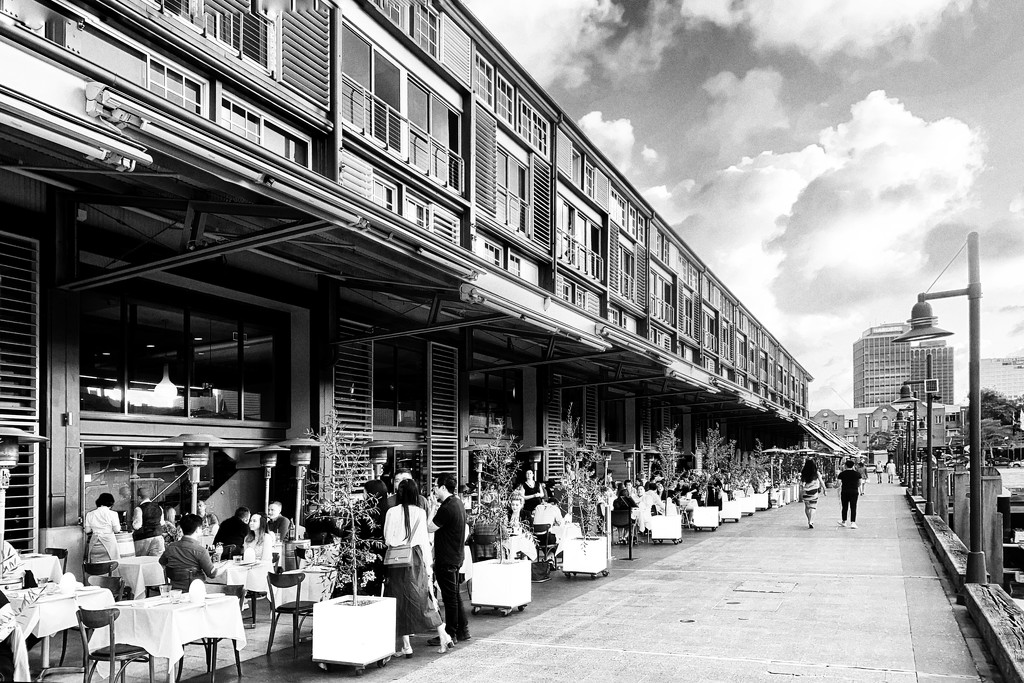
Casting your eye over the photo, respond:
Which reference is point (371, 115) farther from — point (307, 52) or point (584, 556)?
point (584, 556)

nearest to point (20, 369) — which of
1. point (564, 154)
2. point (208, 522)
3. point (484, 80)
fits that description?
point (208, 522)

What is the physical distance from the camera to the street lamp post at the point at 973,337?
1260cm

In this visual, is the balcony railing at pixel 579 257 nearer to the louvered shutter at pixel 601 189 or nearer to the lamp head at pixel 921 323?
the louvered shutter at pixel 601 189

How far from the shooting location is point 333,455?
9.79 meters

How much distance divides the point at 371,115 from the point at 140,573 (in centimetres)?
1090

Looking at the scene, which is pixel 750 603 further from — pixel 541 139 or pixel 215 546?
pixel 541 139

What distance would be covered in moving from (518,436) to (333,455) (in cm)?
1786

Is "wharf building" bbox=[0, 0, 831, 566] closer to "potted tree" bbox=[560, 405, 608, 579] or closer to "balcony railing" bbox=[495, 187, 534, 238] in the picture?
"balcony railing" bbox=[495, 187, 534, 238]

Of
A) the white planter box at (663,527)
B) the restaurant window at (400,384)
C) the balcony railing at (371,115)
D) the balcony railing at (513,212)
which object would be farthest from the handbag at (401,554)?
the balcony railing at (513,212)

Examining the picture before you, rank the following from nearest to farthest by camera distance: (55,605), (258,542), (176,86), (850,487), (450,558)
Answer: (55,605), (450,558), (258,542), (176,86), (850,487)

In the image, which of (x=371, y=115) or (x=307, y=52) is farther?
(x=371, y=115)

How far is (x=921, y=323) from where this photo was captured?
42.1ft

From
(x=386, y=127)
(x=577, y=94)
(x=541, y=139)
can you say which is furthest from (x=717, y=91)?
(x=386, y=127)

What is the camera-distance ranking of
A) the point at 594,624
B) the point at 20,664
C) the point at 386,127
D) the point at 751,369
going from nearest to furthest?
1. the point at 20,664
2. the point at 594,624
3. the point at 386,127
4. the point at 751,369
